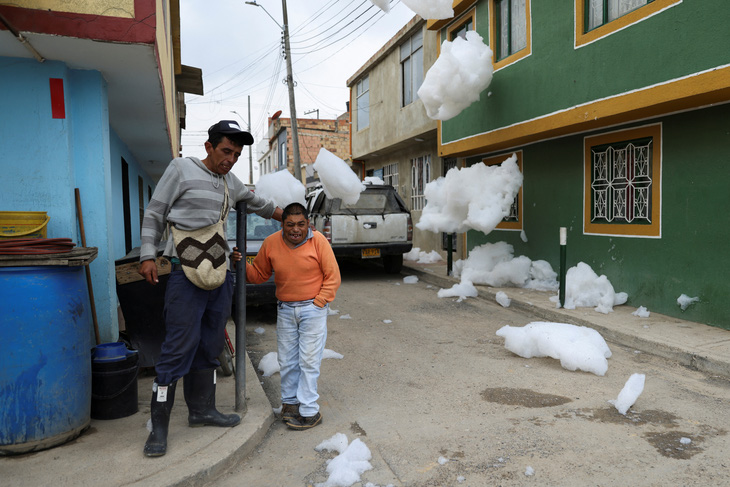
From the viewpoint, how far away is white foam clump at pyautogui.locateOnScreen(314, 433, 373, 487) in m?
2.88

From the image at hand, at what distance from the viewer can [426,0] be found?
634 cm

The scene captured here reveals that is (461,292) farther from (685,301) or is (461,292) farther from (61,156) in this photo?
(61,156)

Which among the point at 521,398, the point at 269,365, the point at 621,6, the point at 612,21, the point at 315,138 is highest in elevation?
the point at 315,138

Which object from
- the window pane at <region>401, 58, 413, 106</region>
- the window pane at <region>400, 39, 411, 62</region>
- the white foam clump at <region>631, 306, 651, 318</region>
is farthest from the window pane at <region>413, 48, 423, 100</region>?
the white foam clump at <region>631, 306, 651, 318</region>

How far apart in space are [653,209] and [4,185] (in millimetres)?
6947

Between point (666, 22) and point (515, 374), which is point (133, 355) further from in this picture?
point (666, 22)

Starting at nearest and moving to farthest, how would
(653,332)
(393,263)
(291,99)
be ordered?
(653,332) < (393,263) < (291,99)

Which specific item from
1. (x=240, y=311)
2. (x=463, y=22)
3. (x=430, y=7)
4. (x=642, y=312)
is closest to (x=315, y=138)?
(x=463, y=22)

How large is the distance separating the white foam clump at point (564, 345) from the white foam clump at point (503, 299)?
2.38 m

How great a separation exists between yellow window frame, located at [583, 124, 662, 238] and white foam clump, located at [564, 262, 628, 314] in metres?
0.65

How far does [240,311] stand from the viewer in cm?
359

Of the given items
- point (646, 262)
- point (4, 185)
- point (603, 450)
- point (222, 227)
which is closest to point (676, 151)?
point (646, 262)

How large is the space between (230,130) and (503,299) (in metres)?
5.76

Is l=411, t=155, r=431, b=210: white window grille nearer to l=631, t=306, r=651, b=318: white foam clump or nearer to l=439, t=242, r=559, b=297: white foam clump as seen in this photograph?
l=439, t=242, r=559, b=297: white foam clump
